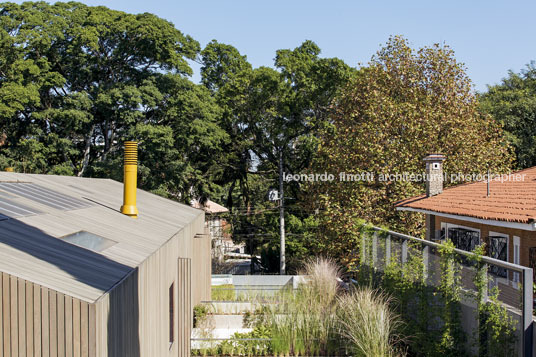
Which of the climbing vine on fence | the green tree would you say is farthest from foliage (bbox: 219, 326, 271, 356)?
the green tree

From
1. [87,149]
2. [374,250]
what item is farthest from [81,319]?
[87,149]

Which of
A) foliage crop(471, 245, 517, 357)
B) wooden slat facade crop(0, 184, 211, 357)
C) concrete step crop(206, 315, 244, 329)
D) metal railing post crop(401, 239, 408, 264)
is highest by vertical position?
wooden slat facade crop(0, 184, 211, 357)

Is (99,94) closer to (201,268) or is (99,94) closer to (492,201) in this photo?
(201,268)

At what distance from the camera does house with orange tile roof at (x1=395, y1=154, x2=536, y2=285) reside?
9289mm

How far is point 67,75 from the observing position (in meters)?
23.3

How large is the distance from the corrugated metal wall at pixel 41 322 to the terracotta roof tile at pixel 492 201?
7.64 m

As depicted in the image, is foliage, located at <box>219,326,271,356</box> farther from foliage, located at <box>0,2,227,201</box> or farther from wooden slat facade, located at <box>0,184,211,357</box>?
foliage, located at <box>0,2,227,201</box>

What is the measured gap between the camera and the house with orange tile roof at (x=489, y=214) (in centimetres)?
929

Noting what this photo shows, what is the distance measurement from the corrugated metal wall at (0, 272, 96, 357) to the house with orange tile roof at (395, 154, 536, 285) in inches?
200

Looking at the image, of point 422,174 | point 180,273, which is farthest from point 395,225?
point 180,273

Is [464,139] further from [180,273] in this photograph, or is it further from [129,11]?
[129,11]

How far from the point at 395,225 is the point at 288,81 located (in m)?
11.3

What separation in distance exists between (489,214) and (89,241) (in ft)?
25.5

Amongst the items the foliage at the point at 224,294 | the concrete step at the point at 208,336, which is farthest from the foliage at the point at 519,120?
the concrete step at the point at 208,336
